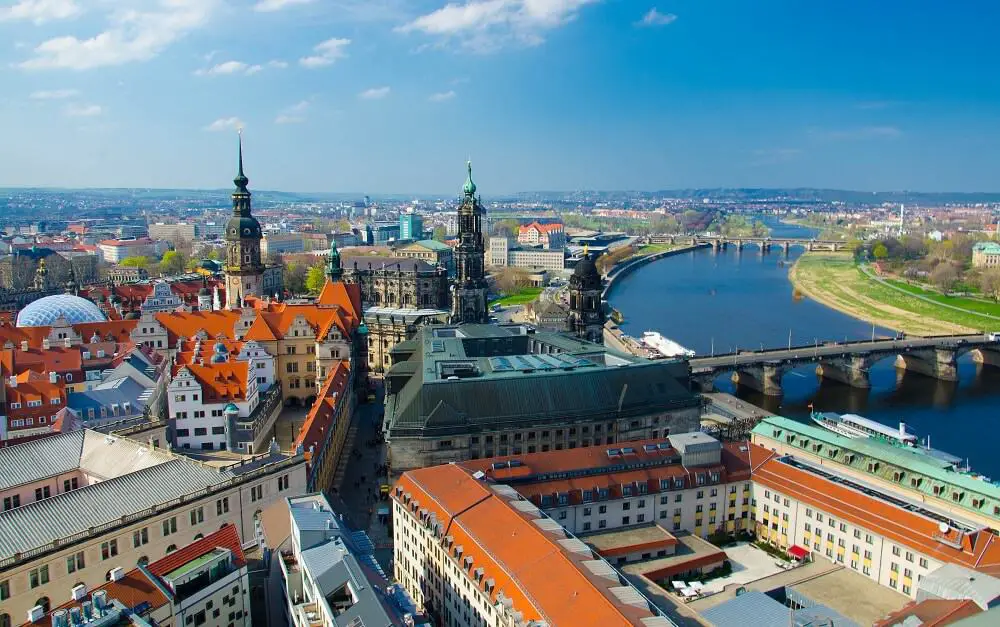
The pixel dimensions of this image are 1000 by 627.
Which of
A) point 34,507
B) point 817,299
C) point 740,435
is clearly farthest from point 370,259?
point 817,299

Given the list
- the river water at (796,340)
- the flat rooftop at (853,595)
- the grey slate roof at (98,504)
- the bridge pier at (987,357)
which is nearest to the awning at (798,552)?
the flat rooftop at (853,595)

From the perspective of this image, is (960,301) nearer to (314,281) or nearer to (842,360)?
(842,360)

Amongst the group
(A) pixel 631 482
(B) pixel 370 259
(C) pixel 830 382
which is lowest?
(C) pixel 830 382

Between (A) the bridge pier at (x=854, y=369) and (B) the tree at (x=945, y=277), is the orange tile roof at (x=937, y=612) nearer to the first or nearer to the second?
(A) the bridge pier at (x=854, y=369)

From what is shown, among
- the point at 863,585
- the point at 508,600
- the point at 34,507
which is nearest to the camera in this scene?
the point at 508,600

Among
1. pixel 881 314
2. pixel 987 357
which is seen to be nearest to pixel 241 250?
pixel 987 357

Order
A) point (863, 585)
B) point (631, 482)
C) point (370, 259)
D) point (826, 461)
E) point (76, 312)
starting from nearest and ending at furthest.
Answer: point (863, 585), point (631, 482), point (826, 461), point (76, 312), point (370, 259)

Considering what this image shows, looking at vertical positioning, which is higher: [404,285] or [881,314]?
[404,285]

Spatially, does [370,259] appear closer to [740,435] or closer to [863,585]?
[740,435]
